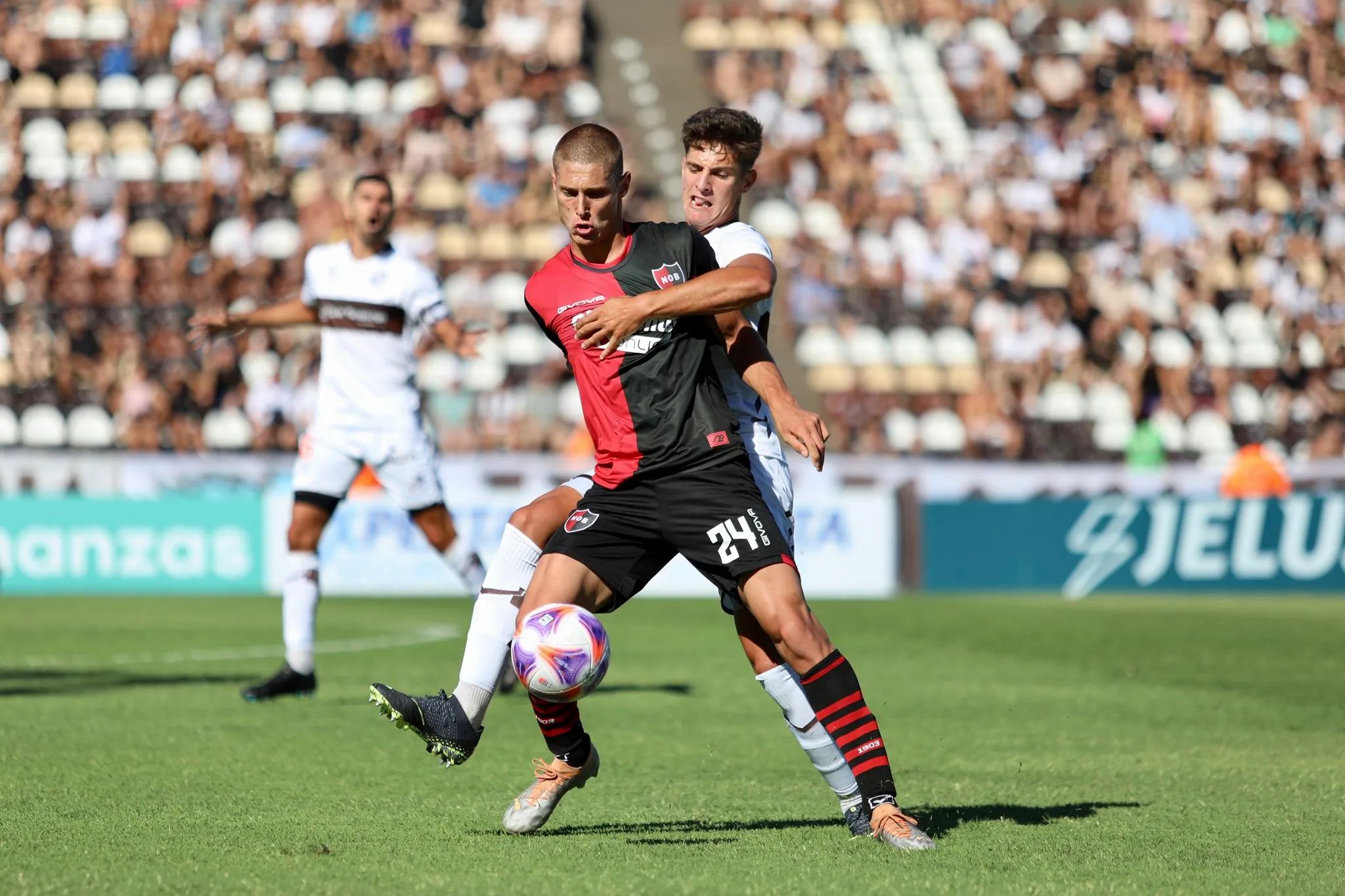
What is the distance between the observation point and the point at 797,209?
25219 millimetres

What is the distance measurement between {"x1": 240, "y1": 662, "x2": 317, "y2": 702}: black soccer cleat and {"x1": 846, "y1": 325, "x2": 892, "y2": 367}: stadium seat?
14.7 meters

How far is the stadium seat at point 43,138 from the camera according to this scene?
2420 centimetres

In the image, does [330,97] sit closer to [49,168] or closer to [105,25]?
[105,25]

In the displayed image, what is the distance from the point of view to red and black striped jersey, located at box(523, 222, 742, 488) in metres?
5.68

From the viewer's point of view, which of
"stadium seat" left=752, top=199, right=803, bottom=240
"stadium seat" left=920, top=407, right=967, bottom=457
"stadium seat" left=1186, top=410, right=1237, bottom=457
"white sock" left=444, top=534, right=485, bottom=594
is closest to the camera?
"white sock" left=444, top=534, right=485, bottom=594

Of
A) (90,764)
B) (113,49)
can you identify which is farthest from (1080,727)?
(113,49)

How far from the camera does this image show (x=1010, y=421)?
22.7 metres

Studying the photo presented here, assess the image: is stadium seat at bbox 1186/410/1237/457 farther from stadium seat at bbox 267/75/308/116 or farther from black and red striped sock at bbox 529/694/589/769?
black and red striped sock at bbox 529/694/589/769

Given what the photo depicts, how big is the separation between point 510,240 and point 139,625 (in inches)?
395

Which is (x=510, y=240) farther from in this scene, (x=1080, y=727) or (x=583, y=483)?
(x=583, y=483)

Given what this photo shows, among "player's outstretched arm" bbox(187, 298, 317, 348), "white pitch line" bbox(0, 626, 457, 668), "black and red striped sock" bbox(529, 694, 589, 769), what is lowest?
"white pitch line" bbox(0, 626, 457, 668)

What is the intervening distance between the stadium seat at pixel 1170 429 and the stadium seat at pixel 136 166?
1326 cm

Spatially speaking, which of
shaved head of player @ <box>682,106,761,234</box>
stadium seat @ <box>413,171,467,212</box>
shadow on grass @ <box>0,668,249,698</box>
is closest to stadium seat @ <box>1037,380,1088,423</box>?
stadium seat @ <box>413,171,467,212</box>

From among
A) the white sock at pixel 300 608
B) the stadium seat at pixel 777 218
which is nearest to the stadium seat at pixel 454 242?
the stadium seat at pixel 777 218
